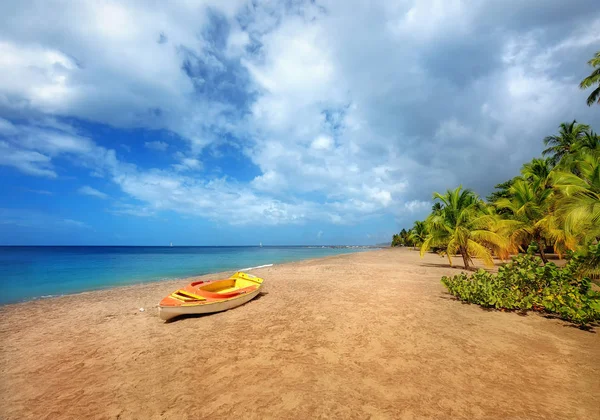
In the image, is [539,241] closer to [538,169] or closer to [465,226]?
[465,226]

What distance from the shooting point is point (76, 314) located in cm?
959

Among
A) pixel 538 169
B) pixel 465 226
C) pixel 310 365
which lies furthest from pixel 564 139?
pixel 310 365

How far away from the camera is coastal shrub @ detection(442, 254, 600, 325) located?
6.50m

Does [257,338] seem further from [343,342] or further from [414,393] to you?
[414,393]

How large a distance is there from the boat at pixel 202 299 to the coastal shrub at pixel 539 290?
7.92 meters

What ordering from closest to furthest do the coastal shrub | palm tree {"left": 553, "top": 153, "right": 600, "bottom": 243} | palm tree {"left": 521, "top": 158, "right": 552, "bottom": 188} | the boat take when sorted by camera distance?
1. the coastal shrub
2. the boat
3. palm tree {"left": 553, "top": 153, "right": 600, "bottom": 243}
4. palm tree {"left": 521, "top": 158, "right": 552, "bottom": 188}

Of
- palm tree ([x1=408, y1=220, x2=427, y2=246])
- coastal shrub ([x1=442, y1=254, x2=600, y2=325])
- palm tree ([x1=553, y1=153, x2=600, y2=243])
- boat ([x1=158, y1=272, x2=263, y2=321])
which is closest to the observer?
coastal shrub ([x1=442, y1=254, x2=600, y2=325])

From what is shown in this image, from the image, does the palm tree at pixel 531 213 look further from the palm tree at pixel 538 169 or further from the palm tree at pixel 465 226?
the palm tree at pixel 538 169

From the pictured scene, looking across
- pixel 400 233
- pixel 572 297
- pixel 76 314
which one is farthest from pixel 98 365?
pixel 400 233

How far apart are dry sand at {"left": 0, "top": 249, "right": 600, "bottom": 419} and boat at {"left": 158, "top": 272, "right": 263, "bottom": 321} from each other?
0.35 m

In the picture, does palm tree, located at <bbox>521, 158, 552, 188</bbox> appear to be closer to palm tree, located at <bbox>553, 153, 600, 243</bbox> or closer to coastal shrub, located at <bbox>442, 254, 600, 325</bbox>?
palm tree, located at <bbox>553, 153, 600, 243</bbox>

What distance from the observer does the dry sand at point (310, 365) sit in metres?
3.71

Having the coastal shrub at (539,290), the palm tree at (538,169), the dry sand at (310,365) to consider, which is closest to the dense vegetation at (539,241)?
the coastal shrub at (539,290)

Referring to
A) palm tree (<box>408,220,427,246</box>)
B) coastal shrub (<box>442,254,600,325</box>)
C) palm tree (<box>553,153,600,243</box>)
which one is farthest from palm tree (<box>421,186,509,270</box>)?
palm tree (<box>408,220,427,246</box>)
